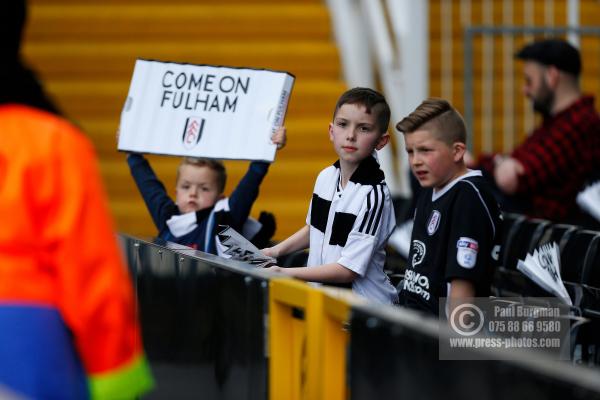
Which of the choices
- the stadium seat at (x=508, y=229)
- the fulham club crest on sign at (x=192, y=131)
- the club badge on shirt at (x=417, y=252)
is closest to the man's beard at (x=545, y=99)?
the stadium seat at (x=508, y=229)

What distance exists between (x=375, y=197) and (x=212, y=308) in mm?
887

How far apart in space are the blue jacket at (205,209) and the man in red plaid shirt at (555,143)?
2577 mm

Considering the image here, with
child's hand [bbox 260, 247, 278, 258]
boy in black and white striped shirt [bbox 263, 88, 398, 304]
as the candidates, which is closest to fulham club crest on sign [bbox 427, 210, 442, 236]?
boy in black and white striped shirt [bbox 263, 88, 398, 304]

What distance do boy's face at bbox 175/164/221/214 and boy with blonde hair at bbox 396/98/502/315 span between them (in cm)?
151

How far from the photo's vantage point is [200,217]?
6715 millimetres

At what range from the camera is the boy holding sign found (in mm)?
6598

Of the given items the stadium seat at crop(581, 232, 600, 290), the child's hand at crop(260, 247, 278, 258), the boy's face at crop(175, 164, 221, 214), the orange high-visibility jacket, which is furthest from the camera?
the boy's face at crop(175, 164, 221, 214)

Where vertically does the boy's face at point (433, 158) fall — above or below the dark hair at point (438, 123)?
below

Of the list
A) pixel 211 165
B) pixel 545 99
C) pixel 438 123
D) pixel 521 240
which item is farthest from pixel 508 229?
Answer: pixel 438 123

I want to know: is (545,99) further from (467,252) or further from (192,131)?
(467,252)

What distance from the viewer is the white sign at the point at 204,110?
644 centimetres

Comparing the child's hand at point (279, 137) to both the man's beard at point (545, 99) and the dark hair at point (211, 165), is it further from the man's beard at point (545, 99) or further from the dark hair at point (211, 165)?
the man's beard at point (545, 99)

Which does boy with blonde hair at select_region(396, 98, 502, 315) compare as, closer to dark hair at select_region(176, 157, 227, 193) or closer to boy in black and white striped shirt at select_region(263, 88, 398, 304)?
boy in black and white striped shirt at select_region(263, 88, 398, 304)

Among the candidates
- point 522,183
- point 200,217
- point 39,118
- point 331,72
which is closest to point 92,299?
point 39,118
